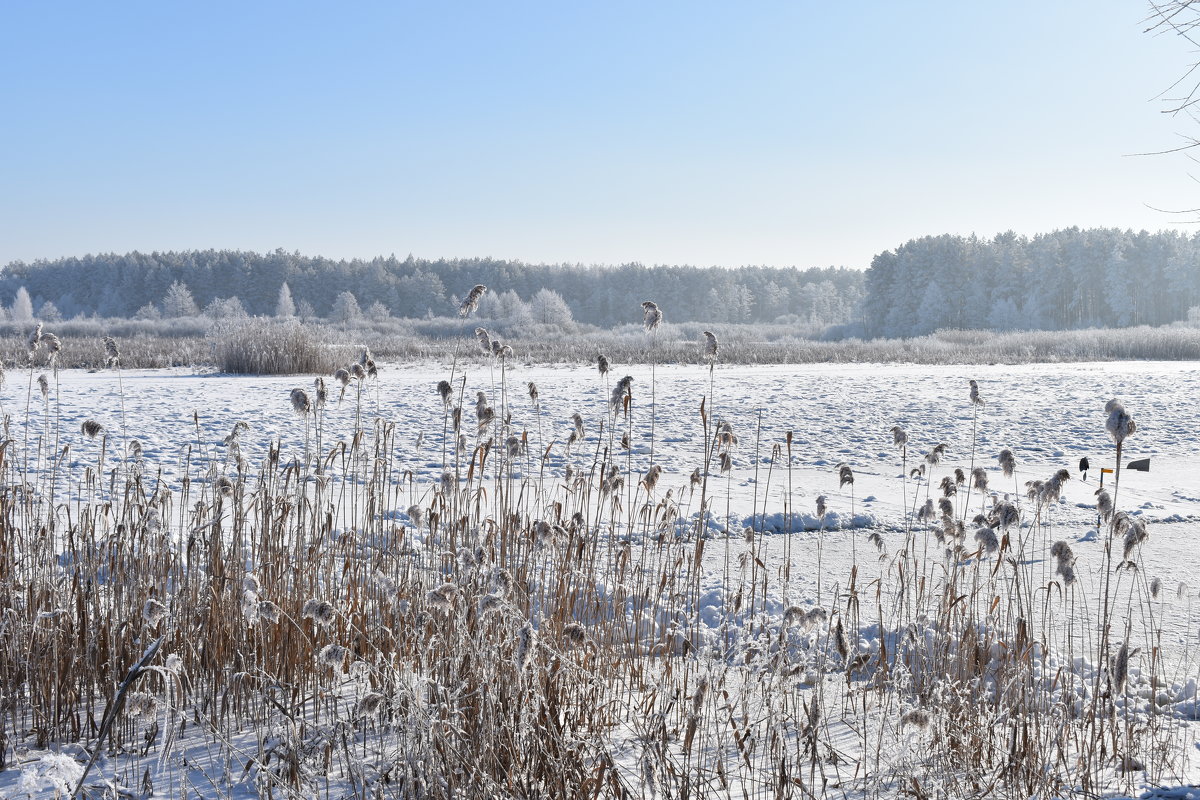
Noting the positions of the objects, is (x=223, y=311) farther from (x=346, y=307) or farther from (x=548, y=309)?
(x=548, y=309)

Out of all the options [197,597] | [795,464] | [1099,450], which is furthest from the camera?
[1099,450]

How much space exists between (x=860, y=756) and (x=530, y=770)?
1313 mm

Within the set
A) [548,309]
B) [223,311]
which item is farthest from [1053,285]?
[223,311]

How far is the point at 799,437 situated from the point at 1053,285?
69.0 metres

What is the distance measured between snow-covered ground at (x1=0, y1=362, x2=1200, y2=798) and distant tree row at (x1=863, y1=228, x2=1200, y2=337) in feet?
180

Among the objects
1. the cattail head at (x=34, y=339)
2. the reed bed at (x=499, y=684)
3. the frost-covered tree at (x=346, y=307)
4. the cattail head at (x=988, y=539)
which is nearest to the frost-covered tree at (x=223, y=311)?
the frost-covered tree at (x=346, y=307)

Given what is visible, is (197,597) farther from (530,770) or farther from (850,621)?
(850,621)

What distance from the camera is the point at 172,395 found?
1115 cm

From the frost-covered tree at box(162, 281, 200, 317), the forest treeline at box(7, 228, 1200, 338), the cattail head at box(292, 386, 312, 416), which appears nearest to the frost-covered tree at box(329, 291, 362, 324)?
the forest treeline at box(7, 228, 1200, 338)

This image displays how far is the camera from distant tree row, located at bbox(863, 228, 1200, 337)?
66.4 m

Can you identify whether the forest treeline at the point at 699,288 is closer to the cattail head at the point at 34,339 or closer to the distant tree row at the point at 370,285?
the distant tree row at the point at 370,285

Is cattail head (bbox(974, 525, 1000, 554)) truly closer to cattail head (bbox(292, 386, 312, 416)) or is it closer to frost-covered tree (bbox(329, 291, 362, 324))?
cattail head (bbox(292, 386, 312, 416))

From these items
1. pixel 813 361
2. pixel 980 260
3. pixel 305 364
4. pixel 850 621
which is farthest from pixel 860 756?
pixel 980 260

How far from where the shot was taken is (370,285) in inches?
3873
